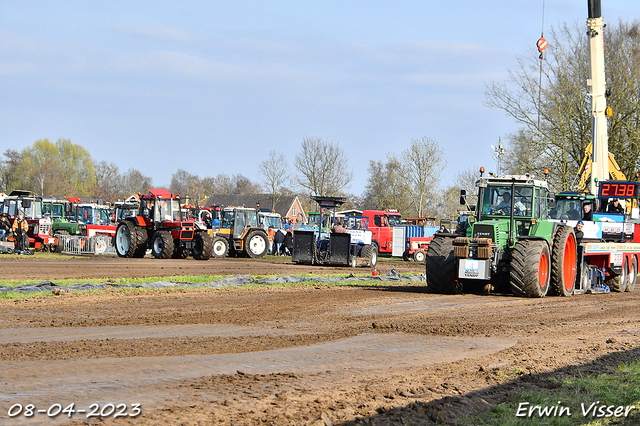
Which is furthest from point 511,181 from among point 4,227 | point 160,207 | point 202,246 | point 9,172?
point 9,172

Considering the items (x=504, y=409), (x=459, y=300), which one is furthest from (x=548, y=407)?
(x=459, y=300)

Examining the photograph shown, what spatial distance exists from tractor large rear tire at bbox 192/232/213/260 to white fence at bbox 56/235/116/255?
5.21 m

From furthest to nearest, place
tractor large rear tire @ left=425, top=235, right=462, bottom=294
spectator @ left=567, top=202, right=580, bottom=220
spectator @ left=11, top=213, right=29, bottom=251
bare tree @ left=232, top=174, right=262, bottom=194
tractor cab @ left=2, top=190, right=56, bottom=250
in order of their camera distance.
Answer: bare tree @ left=232, top=174, right=262, bottom=194, tractor cab @ left=2, top=190, right=56, bottom=250, spectator @ left=11, top=213, right=29, bottom=251, spectator @ left=567, top=202, right=580, bottom=220, tractor large rear tire @ left=425, top=235, right=462, bottom=294

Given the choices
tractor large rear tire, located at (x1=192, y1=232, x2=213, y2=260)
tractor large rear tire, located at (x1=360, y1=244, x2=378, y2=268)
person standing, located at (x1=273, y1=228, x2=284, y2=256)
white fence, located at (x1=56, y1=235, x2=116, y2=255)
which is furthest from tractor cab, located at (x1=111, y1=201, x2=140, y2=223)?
tractor large rear tire, located at (x1=360, y1=244, x2=378, y2=268)

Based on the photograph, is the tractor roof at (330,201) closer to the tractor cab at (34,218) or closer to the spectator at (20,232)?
the spectator at (20,232)

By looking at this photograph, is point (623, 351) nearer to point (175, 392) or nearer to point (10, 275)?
point (175, 392)

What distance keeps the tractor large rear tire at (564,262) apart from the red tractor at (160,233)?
1589cm

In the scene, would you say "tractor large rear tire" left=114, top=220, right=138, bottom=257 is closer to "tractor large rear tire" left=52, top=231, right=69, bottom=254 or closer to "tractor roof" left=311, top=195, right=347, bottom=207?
"tractor large rear tire" left=52, top=231, right=69, bottom=254

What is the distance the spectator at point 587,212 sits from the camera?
2036 centimetres

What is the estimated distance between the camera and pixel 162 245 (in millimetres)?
27656

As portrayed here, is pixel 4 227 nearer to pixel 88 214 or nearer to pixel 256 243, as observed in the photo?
pixel 88 214

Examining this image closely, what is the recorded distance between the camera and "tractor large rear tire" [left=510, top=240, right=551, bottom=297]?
14.3 metres

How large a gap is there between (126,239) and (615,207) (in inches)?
737

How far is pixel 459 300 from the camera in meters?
14.1
